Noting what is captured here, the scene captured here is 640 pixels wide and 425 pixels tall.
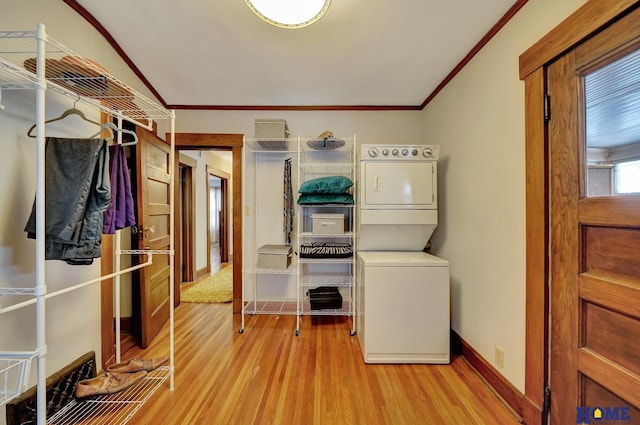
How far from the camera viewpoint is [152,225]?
2080mm

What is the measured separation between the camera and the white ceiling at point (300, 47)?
1441mm

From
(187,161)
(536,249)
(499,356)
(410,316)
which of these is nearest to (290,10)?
(536,249)

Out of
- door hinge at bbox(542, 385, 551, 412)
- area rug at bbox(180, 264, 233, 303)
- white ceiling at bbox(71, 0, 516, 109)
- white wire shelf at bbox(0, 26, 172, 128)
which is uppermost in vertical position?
white ceiling at bbox(71, 0, 516, 109)

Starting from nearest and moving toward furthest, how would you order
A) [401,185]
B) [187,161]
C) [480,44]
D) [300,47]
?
[480,44], [300,47], [401,185], [187,161]

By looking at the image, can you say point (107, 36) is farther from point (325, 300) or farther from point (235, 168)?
point (325, 300)

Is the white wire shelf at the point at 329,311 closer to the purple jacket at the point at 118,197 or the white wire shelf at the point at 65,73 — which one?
the purple jacket at the point at 118,197

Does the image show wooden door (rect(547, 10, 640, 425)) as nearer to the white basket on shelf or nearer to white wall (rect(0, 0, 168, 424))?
the white basket on shelf

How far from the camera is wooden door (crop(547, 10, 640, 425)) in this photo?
2.92 feet

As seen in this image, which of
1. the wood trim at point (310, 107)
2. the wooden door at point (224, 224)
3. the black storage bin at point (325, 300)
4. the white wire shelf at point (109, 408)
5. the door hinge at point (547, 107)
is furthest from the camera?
the wooden door at point (224, 224)

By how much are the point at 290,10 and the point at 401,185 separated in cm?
141

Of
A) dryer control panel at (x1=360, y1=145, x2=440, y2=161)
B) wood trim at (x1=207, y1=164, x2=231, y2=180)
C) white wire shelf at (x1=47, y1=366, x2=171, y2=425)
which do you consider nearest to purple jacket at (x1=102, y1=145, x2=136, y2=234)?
white wire shelf at (x1=47, y1=366, x2=171, y2=425)

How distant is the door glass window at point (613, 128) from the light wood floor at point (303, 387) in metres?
1.33

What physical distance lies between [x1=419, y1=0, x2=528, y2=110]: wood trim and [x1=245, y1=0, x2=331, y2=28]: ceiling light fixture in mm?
1064

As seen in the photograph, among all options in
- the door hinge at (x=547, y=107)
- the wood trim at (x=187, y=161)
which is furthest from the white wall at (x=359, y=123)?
the door hinge at (x=547, y=107)
